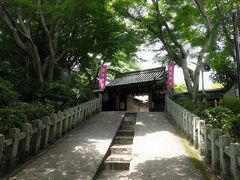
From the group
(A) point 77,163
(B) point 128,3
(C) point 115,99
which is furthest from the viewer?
(C) point 115,99

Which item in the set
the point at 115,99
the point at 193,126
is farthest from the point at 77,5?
the point at 115,99

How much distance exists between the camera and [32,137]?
9.02m

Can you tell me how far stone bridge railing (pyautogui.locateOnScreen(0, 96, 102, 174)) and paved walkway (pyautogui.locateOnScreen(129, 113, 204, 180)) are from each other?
299 cm

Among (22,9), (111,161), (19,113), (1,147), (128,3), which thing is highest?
(128,3)

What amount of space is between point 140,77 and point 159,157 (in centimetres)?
1876

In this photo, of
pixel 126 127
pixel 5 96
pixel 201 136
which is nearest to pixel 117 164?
pixel 201 136

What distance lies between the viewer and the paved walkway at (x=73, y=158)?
7293 millimetres

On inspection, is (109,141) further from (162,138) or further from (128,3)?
(128,3)

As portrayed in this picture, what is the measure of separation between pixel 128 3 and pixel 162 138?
9.45 metres

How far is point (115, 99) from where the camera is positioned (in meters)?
28.1

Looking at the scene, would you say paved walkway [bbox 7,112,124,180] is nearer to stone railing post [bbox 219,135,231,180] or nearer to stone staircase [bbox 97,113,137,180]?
stone staircase [bbox 97,113,137,180]

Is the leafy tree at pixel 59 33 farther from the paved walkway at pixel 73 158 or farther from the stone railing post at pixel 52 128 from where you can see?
the paved walkway at pixel 73 158

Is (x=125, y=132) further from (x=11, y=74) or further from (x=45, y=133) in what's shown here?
(x=11, y=74)

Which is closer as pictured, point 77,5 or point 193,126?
point 193,126
